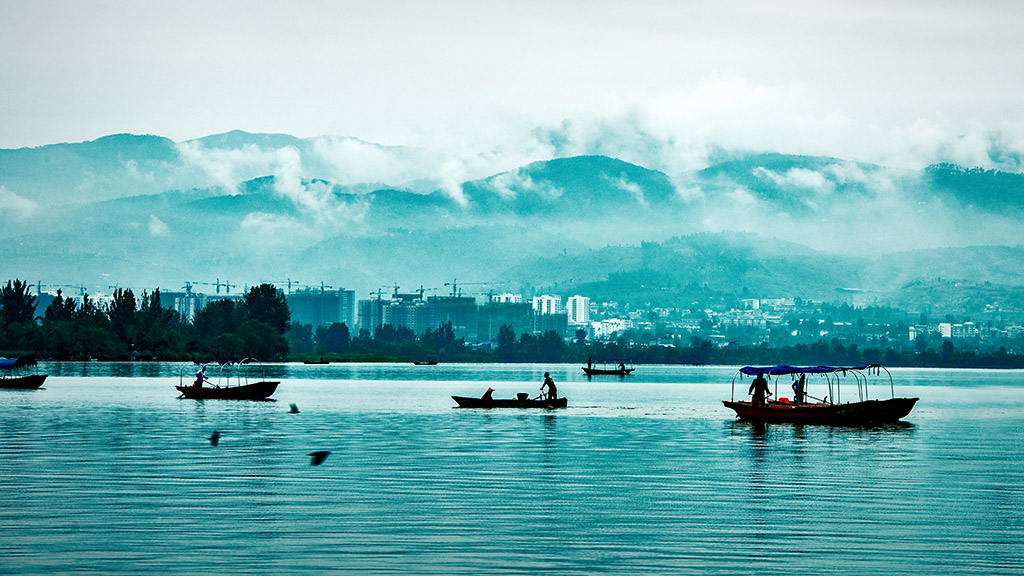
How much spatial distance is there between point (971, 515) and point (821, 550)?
8866 millimetres

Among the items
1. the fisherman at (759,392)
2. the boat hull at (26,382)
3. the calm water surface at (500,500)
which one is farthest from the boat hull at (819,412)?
the boat hull at (26,382)

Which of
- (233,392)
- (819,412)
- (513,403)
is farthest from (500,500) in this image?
(233,392)

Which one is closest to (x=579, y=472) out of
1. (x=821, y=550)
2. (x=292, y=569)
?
(x=821, y=550)

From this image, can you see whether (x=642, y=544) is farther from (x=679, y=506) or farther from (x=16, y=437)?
(x=16, y=437)

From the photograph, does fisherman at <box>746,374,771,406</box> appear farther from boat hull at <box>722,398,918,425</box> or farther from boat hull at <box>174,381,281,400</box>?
boat hull at <box>174,381,281,400</box>

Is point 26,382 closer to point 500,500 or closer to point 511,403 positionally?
point 511,403

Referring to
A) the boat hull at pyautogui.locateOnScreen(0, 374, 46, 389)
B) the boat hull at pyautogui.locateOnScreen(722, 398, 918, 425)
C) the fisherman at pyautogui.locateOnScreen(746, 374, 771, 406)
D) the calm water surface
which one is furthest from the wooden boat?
the boat hull at pyautogui.locateOnScreen(0, 374, 46, 389)

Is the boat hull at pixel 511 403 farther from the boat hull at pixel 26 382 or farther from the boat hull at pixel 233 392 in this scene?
the boat hull at pixel 26 382

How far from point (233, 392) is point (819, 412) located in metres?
50.5

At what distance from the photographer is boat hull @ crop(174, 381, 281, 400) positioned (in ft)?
370

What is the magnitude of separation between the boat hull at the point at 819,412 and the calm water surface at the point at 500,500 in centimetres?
527

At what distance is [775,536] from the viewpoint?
3291 cm

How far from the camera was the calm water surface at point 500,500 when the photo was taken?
29.3 meters

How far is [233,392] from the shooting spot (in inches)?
4456
